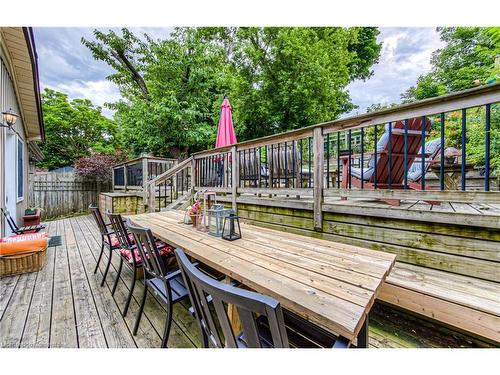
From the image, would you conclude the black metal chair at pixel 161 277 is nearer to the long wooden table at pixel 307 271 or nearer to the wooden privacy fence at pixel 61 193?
the long wooden table at pixel 307 271

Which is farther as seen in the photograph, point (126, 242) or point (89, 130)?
point (89, 130)

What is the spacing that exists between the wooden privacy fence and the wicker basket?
6423 mm

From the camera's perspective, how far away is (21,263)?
290cm

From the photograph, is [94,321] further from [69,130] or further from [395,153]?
[69,130]

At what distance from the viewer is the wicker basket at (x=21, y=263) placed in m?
2.80

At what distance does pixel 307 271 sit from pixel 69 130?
1756 centimetres

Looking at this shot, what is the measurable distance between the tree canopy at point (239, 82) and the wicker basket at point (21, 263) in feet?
18.7

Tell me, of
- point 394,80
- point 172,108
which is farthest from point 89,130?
point 394,80

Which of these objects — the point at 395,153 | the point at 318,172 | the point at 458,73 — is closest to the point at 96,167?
the point at 318,172

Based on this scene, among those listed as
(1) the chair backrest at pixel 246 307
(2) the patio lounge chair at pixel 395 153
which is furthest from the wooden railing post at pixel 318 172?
(1) the chair backrest at pixel 246 307

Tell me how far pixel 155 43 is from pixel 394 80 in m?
10.6
